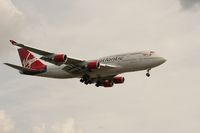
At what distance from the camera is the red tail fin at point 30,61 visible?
101500 millimetres

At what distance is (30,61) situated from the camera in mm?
105125

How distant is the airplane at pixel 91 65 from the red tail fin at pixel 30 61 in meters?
1.84

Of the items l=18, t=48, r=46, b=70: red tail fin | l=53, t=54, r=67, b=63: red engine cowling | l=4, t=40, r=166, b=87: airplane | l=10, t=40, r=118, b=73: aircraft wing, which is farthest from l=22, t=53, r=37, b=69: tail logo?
l=53, t=54, r=67, b=63: red engine cowling

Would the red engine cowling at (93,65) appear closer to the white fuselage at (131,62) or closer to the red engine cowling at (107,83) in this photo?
the white fuselage at (131,62)

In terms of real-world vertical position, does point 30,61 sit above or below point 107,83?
above

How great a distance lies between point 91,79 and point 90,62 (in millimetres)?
5900

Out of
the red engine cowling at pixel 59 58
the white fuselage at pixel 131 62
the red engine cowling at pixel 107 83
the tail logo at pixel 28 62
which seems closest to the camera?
the red engine cowling at pixel 59 58

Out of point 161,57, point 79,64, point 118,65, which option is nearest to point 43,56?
point 79,64

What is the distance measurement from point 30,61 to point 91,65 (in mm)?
19138

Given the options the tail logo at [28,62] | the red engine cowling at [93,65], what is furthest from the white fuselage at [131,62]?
the tail logo at [28,62]

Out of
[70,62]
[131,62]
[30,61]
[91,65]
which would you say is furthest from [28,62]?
[131,62]

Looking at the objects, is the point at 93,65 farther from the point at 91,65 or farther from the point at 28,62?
the point at 28,62

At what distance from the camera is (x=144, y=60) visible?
292 ft

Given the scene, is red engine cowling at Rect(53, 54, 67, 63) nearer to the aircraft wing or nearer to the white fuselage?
the aircraft wing
